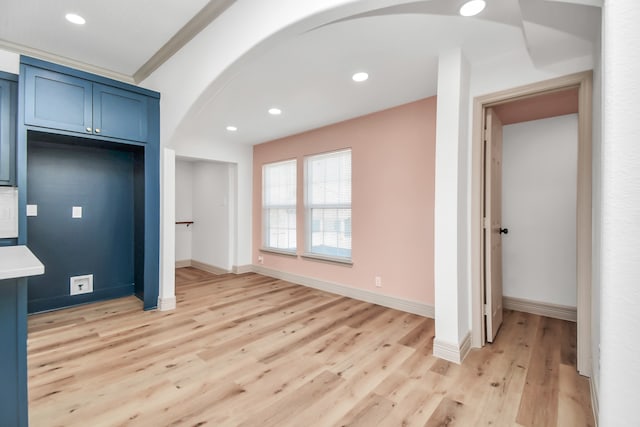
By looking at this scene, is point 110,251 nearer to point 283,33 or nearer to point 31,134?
point 31,134

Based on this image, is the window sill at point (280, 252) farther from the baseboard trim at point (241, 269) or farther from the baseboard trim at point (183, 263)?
the baseboard trim at point (183, 263)

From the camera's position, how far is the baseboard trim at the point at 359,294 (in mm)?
3240

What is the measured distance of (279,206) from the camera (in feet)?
16.6

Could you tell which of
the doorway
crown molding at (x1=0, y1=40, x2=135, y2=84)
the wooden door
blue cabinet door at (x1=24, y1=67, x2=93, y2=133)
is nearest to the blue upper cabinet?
blue cabinet door at (x1=24, y1=67, x2=93, y2=133)

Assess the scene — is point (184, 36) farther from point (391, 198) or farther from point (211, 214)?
point (211, 214)

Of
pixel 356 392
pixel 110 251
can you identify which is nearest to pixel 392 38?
pixel 356 392

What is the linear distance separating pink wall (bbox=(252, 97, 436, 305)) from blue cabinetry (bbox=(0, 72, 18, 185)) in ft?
10.9

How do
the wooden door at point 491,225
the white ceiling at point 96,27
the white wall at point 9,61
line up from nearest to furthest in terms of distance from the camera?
the white ceiling at point 96,27, the wooden door at point 491,225, the white wall at point 9,61

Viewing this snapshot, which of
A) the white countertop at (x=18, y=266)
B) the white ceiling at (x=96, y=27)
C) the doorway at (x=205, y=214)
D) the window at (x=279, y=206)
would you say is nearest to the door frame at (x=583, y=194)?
the white ceiling at (x=96, y=27)

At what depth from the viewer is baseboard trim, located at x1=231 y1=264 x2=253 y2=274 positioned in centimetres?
525

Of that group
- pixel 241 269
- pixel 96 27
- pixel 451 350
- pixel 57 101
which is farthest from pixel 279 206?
pixel 451 350

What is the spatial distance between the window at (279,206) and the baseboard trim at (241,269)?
1.80 feet

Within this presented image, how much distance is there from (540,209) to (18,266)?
4.42 meters

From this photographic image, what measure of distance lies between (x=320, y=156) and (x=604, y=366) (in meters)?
3.89
